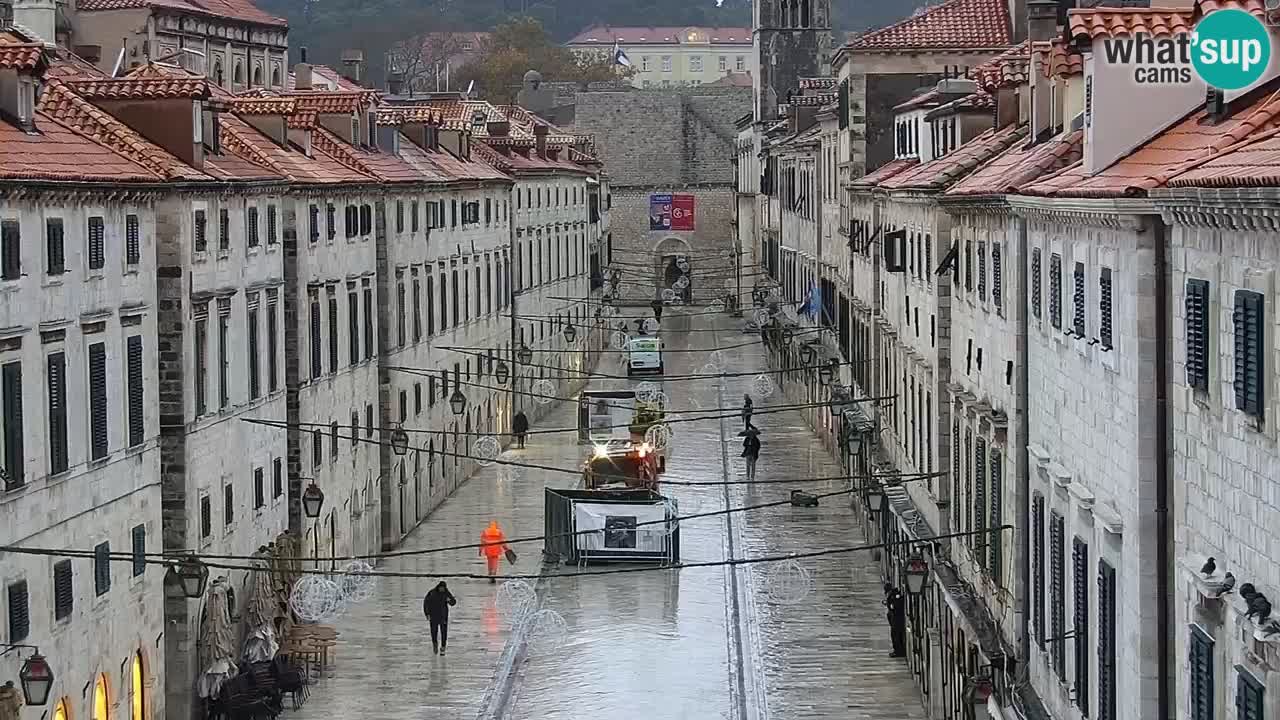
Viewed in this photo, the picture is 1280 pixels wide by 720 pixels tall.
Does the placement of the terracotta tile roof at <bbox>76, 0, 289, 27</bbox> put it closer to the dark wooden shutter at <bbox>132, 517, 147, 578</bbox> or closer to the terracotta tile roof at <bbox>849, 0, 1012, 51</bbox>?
the terracotta tile roof at <bbox>849, 0, 1012, 51</bbox>

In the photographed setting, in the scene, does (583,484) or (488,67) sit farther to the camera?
(488,67)

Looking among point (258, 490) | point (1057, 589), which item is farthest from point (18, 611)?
point (258, 490)

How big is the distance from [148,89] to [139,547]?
23.1 ft

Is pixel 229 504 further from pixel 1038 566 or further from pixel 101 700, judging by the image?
pixel 1038 566

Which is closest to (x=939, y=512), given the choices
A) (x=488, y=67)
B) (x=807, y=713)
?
(x=807, y=713)

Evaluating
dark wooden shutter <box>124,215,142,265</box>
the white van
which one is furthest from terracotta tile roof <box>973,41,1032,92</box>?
the white van

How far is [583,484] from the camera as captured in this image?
181 ft

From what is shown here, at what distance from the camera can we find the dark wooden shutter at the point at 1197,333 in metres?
16.5

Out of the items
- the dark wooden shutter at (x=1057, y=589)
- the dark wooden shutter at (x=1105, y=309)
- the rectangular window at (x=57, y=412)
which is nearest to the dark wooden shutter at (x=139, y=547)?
the rectangular window at (x=57, y=412)

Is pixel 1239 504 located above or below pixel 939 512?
above

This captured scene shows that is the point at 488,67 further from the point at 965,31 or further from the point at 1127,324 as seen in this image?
the point at 1127,324

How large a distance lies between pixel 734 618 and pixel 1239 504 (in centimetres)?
2938

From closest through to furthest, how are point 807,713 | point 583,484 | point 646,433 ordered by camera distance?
point 807,713 < point 583,484 < point 646,433

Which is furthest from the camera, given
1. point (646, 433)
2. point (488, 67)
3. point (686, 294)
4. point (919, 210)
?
point (488, 67)
